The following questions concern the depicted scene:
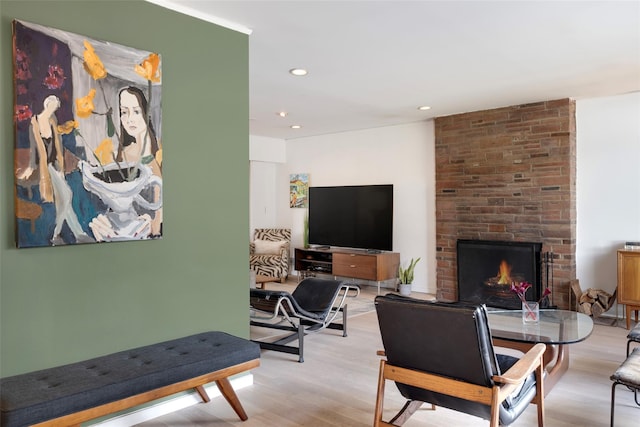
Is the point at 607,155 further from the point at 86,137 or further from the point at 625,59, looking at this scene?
the point at 86,137

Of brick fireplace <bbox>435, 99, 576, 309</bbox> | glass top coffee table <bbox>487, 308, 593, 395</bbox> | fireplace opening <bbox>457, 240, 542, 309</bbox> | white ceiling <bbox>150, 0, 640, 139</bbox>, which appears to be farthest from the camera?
fireplace opening <bbox>457, 240, 542, 309</bbox>

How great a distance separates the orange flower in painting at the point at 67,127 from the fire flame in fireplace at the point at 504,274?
16.3 ft

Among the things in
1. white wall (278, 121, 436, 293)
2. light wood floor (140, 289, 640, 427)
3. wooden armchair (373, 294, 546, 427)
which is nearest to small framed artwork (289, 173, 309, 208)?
white wall (278, 121, 436, 293)

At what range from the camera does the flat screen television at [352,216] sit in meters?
6.86

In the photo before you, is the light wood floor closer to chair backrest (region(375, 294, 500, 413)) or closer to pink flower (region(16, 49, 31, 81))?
chair backrest (region(375, 294, 500, 413))

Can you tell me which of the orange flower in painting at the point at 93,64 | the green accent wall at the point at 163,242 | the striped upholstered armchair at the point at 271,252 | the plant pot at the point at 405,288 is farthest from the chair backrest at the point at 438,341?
the striped upholstered armchair at the point at 271,252

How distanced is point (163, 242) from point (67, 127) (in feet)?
2.72

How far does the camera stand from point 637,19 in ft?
10.0

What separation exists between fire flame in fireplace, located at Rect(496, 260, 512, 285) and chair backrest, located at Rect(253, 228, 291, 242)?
3.72 metres

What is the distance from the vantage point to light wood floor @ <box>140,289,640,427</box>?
9.05 feet

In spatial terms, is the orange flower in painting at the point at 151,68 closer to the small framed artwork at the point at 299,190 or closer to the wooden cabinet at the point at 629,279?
the wooden cabinet at the point at 629,279

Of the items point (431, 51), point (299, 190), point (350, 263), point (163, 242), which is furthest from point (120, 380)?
point (299, 190)

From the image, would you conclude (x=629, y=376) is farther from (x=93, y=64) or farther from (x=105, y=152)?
(x=93, y=64)

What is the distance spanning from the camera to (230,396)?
8.93ft
